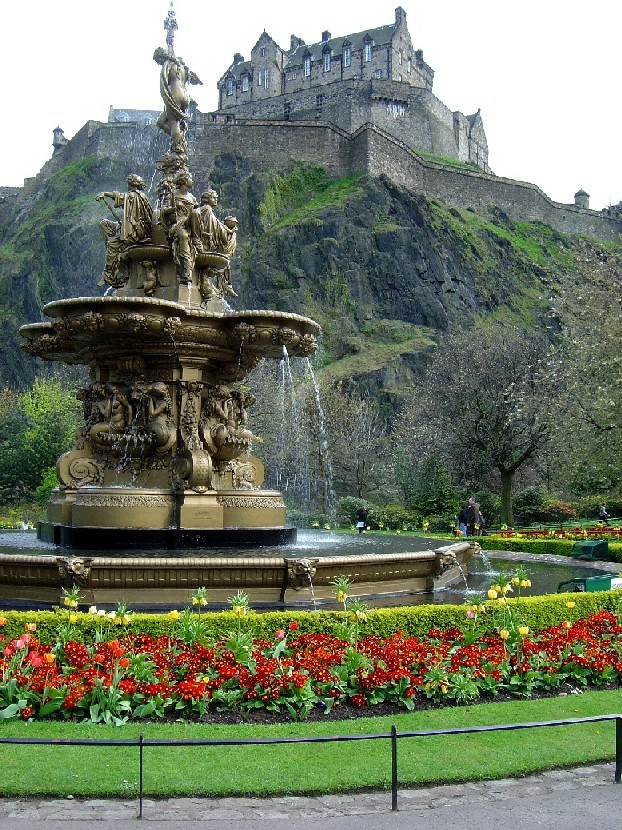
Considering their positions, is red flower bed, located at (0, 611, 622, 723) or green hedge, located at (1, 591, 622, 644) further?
green hedge, located at (1, 591, 622, 644)

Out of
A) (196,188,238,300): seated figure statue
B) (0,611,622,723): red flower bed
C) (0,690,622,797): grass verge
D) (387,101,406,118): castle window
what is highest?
(387,101,406,118): castle window

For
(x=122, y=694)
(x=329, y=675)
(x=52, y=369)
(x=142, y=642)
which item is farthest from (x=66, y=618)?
(x=52, y=369)

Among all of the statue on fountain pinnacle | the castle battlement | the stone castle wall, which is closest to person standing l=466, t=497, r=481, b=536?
the statue on fountain pinnacle

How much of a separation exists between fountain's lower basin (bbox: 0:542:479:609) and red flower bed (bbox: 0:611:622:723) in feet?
5.85

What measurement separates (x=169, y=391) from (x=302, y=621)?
6089 mm

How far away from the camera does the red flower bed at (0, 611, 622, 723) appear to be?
22.7 feet

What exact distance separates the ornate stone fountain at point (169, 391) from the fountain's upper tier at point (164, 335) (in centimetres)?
2

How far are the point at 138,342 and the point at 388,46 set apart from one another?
99314 millimetres

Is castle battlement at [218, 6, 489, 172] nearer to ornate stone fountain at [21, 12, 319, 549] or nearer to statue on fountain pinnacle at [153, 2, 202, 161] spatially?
→ statue on fountain pinnacle at [153, 2, 202, 161]

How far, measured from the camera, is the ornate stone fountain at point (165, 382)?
41.7 ft

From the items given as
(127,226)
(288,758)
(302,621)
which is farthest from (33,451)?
(288,758)

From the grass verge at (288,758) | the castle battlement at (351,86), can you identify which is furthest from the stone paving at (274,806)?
Answer: the castle battlement at (351,86)

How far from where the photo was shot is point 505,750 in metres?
6.41

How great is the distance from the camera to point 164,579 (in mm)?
10008
